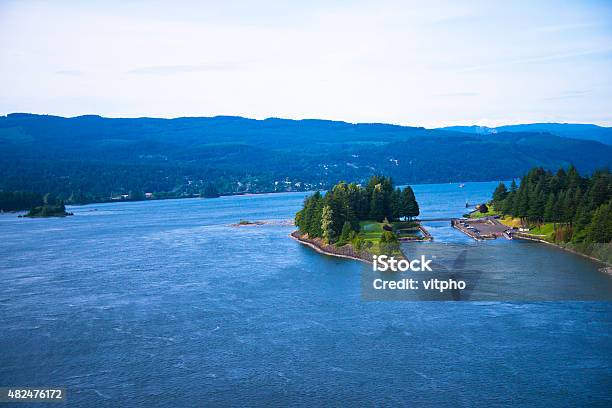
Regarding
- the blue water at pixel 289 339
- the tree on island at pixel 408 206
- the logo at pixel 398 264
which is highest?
the tree on island at pixel 408 206

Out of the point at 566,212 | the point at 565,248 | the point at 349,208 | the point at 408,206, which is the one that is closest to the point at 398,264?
the point at 349,208

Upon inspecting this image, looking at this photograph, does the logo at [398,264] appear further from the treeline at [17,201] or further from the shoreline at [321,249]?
the treeline at [17,201]

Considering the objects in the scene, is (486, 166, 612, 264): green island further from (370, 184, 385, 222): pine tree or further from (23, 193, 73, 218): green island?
(23, 193, 73, 218): green island

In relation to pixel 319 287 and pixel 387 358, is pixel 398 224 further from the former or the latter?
pixel 387 358

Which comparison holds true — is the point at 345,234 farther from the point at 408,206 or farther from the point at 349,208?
the point at 408,206

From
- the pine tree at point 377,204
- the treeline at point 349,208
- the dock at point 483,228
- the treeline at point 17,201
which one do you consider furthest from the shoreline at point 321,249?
the treeline at point 17,201

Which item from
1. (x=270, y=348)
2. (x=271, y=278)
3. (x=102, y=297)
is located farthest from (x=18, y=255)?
(x=270, y=348)

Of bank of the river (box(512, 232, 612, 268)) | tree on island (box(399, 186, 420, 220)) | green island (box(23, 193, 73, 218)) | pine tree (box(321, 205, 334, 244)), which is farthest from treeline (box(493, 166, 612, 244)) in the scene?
green island (box(23, 193, 73, 218))
